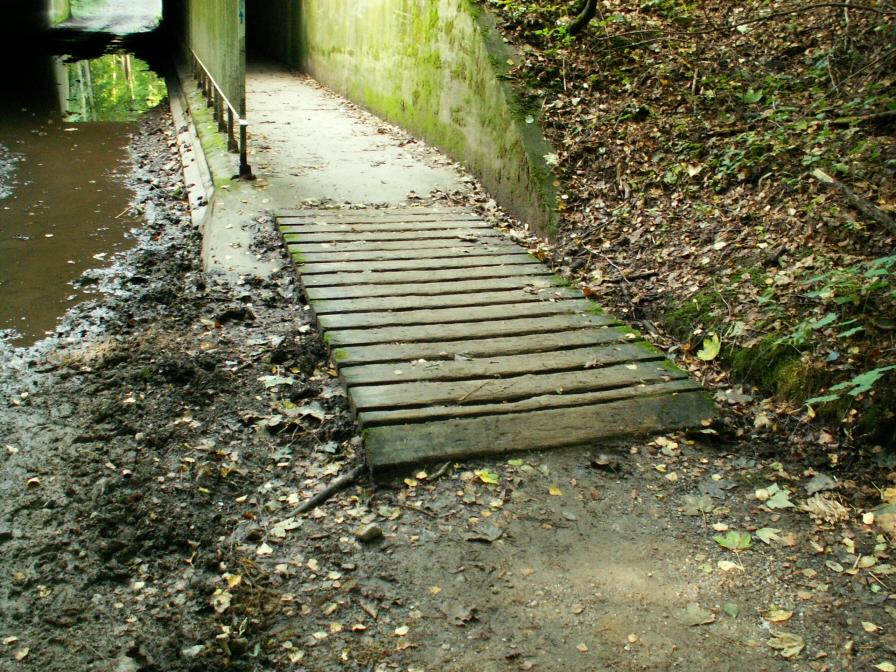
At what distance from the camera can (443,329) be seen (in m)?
5.09

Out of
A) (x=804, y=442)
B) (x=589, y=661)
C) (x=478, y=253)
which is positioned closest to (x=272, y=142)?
(x=478, y=253)

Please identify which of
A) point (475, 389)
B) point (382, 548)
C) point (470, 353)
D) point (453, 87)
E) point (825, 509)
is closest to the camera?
point (382, 548)

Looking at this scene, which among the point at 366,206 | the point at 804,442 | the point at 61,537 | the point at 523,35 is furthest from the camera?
the point at 523,35

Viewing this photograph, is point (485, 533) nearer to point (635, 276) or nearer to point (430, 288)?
point (430, 288)

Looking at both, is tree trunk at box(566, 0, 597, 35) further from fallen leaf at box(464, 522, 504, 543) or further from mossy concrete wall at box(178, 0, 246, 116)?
fallen leaf at box(464, 522, 504, 543)

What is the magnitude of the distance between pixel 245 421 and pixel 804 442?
304 cm

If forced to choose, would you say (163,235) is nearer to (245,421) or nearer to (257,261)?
(257,261)

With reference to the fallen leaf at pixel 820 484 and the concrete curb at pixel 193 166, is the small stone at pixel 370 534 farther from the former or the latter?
the concrete curb at pixel 193 166

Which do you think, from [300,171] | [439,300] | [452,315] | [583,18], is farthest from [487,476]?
[583,18]

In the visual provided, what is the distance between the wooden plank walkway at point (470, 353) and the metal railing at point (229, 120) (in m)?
1.65

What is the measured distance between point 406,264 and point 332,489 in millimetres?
2767

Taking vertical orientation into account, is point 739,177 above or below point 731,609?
above

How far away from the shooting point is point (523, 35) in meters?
8.00

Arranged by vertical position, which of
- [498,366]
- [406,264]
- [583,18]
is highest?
[583,18]
